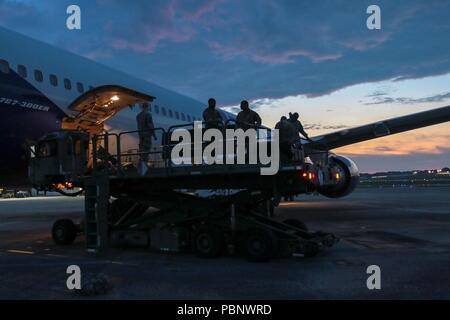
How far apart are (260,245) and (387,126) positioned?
46.4 ft

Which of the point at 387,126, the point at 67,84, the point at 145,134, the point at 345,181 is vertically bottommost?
the point at 345,181

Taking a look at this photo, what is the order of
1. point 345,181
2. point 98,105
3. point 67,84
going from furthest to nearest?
point 345,181 → point 67,84 → point 98,105

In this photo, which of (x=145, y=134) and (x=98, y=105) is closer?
(x=145, y=134)

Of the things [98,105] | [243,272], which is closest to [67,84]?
[98,105]

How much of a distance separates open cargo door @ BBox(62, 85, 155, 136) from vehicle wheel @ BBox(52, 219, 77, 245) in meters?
2.50

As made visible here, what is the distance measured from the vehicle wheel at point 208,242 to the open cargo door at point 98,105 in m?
4.09

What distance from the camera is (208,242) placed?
30.7ft

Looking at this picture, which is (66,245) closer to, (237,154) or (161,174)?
(161,174)

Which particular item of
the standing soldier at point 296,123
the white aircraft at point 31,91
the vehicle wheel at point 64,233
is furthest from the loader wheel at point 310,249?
the white aircraft at point 31,91

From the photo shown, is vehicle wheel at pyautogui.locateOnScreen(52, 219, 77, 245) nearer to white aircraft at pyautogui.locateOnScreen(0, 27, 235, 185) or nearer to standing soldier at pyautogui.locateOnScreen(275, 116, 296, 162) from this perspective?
white aircraft at pyautogui.locateOnScreen(0, 27, 235, 185)

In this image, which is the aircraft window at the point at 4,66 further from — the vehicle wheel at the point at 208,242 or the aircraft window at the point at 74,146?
the vehicle wheel at the point at 208,242

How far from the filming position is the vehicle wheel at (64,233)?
11.5 m

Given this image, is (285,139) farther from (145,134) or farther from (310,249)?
(145,134)
